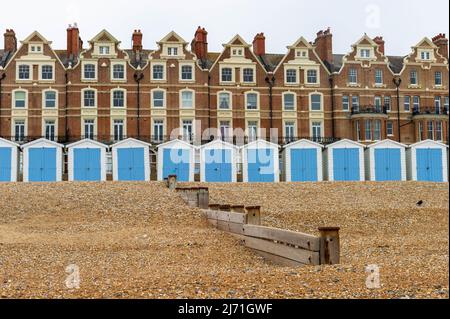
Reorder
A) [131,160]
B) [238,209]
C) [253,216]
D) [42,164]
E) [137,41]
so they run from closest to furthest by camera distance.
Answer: [253,216] → [238,209] → [42,164] → [131,160] → [137,41]

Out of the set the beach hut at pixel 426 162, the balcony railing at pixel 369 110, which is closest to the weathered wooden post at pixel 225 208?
the beach hut at pixel 426 162

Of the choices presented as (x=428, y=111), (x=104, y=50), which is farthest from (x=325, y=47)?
(x=104, y=50)

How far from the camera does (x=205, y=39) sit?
50.1m

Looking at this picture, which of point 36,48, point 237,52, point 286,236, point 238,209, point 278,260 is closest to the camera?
point 286,236

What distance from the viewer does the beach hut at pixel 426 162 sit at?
40.8m

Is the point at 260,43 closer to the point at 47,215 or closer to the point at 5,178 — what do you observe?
the point at 5,178

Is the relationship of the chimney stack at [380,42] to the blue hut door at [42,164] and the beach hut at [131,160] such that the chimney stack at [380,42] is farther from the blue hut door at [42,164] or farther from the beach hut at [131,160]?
the blue hut door at [42,164]

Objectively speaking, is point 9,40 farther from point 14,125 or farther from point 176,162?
point 176,162

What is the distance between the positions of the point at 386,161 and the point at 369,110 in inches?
322

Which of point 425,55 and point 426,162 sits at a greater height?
point 425,55

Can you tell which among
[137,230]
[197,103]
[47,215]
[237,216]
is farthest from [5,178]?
[237,216]

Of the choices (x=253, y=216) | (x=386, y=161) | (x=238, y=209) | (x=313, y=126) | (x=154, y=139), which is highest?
(x=313, y=126)

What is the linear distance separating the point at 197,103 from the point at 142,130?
195 inches

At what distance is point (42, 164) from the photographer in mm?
38500
